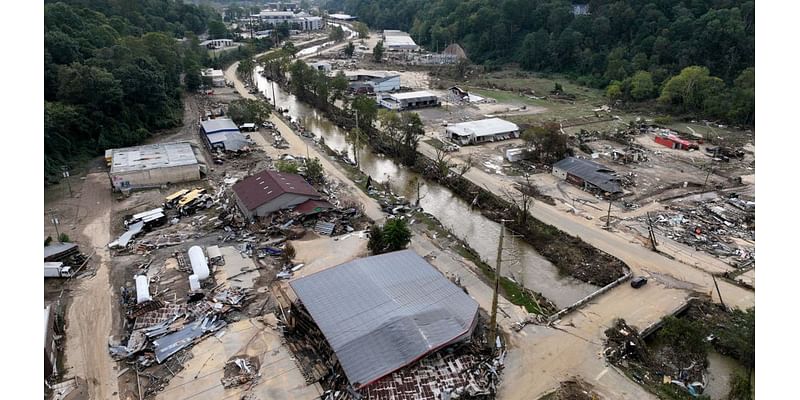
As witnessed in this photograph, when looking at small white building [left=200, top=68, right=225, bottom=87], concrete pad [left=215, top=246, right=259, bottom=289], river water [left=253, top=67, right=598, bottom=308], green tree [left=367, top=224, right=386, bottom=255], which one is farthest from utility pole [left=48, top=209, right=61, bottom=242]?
small white building [left=200, top=68, right=225, bottom=87]

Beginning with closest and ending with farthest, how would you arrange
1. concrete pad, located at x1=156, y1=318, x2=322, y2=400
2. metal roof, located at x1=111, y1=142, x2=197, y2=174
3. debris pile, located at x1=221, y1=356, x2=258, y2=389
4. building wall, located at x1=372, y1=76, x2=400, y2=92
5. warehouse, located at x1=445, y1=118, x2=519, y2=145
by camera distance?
concrete pad, located at x1=156, y1=318, x2=322, y2=400 → debris pile, located at x1=221, y1=356, x2=258, y2=389 → metal roof, located at x1=111, y1=142, x2=197, y2=174 → warehouse, located at x1=445, y1=118, x2=519, y2=145 → building wall, located at x1=372, y1=76, x2=400, y2=92

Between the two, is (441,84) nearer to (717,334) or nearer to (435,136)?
(435,136)

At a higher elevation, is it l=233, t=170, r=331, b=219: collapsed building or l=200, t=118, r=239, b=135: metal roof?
l=200, t=118, r=239, b=135: metal roof

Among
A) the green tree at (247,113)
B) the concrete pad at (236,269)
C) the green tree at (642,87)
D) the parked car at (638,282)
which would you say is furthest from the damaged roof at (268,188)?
the green tree at (642,87)

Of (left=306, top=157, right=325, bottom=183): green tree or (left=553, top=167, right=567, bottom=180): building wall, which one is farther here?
(left=553, top=167, right=567, bottom=180): building wall

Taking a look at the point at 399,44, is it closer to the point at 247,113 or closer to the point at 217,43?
the point at 217,43

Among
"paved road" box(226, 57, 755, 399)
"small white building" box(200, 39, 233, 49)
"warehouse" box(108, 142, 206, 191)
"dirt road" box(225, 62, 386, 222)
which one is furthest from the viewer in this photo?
"small white building" box(200, 39, 233, 49)

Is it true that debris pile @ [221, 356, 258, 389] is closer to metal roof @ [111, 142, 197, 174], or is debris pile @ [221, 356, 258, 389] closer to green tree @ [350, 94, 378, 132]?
metal roof @ [111, 142, 197, 174]

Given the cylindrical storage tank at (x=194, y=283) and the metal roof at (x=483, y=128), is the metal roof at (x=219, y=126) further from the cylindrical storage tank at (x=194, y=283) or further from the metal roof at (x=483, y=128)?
the cylindrical storage tank at (x=194, y=283)
